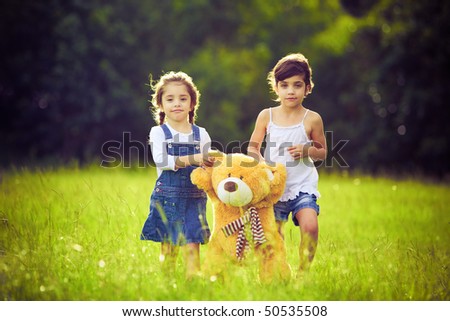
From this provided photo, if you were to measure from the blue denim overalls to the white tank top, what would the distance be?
53cm

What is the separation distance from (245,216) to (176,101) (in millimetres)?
857

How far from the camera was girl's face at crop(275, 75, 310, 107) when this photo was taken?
3508mm

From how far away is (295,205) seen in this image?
11.5 feet

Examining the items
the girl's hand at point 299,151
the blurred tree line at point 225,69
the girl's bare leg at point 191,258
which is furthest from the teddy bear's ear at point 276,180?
the blurred tree line at point 225,69

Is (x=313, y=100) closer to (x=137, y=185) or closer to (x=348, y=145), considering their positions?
(x=348, y=145)

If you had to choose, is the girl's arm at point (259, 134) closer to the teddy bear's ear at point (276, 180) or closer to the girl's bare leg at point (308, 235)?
the teddy bear's ear at point (276, 180)

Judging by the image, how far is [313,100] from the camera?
15.2 metres

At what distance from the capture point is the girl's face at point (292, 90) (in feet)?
11.5

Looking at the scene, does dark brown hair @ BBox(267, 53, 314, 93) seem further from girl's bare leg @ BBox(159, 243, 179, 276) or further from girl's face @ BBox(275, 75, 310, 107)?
girl's bare leg @ BBox(159, 243, 179, 276)

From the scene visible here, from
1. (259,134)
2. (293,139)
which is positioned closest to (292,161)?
(293,139)

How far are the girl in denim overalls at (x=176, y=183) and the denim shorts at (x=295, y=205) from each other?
472 millimetres

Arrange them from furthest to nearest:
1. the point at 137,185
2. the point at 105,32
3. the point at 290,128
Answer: the point at 105,32, the point at 137,185, the point at 290,128

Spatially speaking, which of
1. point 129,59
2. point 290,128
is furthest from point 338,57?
point 290,128

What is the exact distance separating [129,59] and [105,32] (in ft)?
3.78
